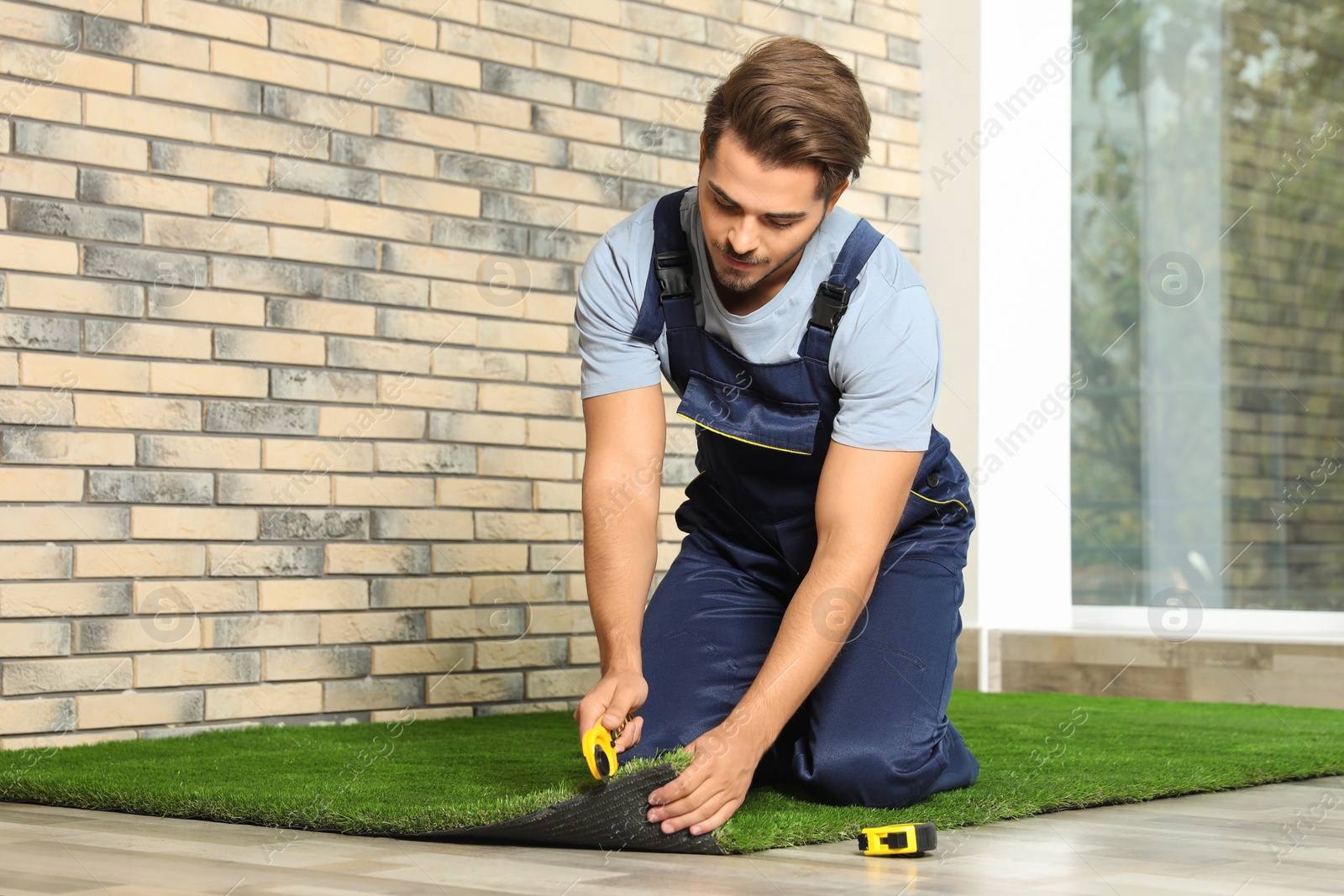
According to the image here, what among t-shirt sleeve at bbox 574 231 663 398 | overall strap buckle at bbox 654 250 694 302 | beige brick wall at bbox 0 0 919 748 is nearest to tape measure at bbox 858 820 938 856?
t-shirt sleeve at bbox 574 231 663 398

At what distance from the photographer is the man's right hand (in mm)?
1998

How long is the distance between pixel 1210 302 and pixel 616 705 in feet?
11.0

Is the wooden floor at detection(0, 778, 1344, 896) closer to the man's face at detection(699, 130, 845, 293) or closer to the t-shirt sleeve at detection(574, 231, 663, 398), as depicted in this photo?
the t-shirt sleeve at detection(574, 231, 663, 398)

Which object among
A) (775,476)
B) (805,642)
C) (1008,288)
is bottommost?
(805,642)

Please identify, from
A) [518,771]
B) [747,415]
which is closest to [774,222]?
[747,415]

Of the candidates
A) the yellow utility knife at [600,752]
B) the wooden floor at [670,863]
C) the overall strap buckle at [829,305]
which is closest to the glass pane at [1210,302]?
the wooden floor at [670,863]

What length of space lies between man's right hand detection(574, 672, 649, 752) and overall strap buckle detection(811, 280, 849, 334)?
0.62m

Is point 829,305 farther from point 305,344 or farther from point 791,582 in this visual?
point 305,344

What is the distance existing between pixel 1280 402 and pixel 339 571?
9.91ft

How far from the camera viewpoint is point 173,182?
3240 mm

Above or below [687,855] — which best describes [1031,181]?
above

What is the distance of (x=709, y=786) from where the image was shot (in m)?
1.86

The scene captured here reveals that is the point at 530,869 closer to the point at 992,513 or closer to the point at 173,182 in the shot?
the point at 173,182

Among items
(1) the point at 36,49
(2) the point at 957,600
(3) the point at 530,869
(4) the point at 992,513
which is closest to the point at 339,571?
(1) the point at 36,49
